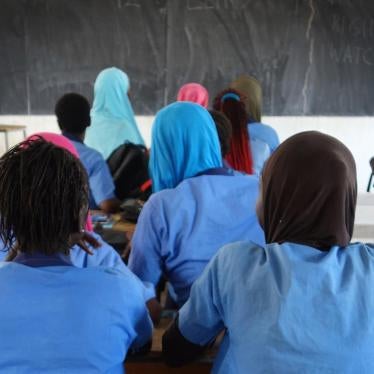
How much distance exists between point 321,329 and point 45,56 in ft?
14.2

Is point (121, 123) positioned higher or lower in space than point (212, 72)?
lower

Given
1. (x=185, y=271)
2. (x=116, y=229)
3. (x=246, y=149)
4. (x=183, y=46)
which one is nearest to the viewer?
(x=185, y=271)

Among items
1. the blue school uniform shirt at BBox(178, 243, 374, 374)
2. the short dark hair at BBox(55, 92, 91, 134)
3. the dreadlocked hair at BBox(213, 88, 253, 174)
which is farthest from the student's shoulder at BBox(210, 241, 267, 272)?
the short dark hair at BBox(55, 92, 91, 134)

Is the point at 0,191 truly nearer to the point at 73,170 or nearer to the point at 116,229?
the point at 73,170

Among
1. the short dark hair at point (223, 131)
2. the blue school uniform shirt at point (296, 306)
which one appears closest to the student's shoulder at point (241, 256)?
the blue school uniform shirt at point (296, 306)

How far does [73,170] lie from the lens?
0.95 meters

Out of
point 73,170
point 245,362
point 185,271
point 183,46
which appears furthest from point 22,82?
point 245,362

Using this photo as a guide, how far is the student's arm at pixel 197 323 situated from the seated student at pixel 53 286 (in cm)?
9

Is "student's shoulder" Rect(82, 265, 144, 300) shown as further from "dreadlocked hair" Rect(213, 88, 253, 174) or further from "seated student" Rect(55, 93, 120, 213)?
"dreadlocked hair" Rect(213, 88, 253, 174)

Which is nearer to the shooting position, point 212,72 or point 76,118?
point 76,118

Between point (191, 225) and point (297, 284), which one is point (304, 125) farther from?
point (297, 284)

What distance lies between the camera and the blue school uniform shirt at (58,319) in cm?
Result: 83

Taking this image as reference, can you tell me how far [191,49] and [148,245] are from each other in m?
3.28

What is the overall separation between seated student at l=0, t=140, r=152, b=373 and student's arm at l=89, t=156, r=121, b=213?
1376 mm
